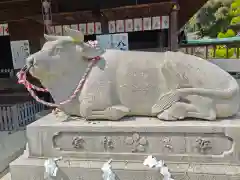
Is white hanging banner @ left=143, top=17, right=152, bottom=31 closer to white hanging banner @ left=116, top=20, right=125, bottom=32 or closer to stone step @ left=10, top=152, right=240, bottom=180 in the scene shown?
white hanging banner @ left=116, top=20, right=125, bottom=32

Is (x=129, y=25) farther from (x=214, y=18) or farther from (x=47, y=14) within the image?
(x=214, y=18)

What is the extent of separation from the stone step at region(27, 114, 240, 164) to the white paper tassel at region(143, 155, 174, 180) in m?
0.03

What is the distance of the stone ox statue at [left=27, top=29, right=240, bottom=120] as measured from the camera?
4.49 ft

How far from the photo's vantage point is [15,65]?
446 cm

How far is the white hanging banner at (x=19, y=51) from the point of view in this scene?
4457mm

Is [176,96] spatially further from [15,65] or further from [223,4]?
[223,4]

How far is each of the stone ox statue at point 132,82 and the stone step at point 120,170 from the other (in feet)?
0.85

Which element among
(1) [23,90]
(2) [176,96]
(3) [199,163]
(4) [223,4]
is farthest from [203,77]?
(4) [223,4]

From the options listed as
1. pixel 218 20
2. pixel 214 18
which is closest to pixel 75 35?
pixel 218 20

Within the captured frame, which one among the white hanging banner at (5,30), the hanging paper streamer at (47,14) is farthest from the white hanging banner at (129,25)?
the white hanging banner at (5,30)

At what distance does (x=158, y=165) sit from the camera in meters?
1.31

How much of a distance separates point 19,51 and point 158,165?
3.91 meters

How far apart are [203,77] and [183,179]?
0.55 meters

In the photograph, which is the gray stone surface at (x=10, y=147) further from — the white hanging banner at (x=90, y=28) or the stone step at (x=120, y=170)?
the white hanging banner at (x=90, y=28)
